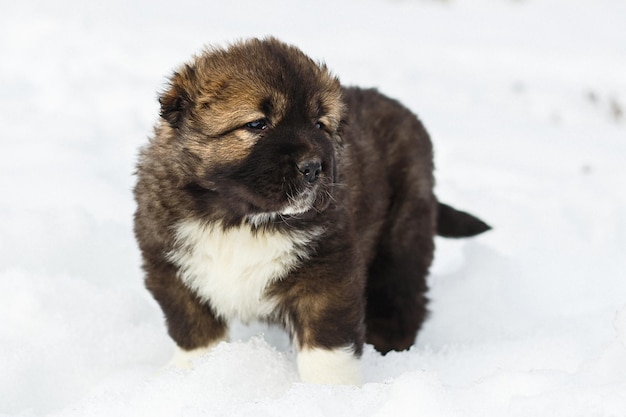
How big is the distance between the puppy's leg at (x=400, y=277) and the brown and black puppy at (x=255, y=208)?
2.01ft

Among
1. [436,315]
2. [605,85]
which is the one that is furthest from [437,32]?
[436,315]

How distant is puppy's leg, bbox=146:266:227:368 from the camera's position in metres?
3.79

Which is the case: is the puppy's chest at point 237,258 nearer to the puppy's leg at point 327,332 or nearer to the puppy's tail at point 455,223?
the puppy's leg at point 327,332

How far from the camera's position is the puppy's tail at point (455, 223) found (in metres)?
4.93

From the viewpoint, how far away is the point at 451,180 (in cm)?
708

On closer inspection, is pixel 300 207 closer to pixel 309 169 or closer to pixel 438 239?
pixel 309 169

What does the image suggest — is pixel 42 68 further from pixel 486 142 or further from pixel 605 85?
pixel 605 85

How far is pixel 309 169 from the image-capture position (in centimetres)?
327

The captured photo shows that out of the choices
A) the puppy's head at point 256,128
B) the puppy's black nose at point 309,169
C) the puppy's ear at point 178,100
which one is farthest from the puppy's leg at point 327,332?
the puppy's ear at point 178,100

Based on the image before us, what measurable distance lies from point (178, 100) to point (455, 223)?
2005mm

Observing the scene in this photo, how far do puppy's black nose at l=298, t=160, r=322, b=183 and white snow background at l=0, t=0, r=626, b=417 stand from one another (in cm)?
76

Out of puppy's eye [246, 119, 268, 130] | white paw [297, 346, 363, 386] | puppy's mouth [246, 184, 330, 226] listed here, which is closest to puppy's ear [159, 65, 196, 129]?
puppy's eye [246, 119, 268, 130]

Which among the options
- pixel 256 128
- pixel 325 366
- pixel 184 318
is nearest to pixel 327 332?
pixel 325 366

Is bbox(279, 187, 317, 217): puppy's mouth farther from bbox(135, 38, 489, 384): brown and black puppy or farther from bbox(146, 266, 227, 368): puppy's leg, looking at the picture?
bbox(146, 266, 227, 368): puppy's leg
